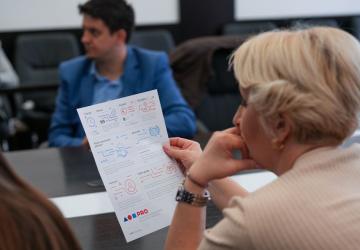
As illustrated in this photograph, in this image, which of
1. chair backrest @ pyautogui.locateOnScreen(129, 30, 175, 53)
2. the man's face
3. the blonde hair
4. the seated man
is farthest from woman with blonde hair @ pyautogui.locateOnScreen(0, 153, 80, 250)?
chair backrest @ pyautogui.locateOnScreen(129, 30, 175, 53)

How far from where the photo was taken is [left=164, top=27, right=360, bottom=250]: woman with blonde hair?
0.70 m

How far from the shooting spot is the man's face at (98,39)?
Result: 2.14m

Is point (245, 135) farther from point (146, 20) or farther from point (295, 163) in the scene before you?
point (146, 20)

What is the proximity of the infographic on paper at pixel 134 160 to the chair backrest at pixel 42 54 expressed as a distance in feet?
11.0

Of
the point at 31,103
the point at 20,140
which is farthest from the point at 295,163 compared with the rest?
the point at 31,103

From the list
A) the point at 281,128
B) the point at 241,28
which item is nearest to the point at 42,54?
the point at 241,28

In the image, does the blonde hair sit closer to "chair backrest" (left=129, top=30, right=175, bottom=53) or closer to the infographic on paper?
the infographic on paper

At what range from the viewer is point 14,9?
4.45 m

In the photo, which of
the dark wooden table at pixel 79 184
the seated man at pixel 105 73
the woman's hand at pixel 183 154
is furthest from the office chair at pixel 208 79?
the woman's hand at pixel 183 154

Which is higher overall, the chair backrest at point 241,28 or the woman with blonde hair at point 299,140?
the woman with blonde hair at point 299,140

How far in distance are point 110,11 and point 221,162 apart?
146 centimetres

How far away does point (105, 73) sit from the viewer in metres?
2.17

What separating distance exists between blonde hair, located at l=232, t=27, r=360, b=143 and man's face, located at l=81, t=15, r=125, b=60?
1436 mm

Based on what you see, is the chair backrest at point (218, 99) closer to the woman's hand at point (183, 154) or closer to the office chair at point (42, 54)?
the woman's hand at point (183, 154)
